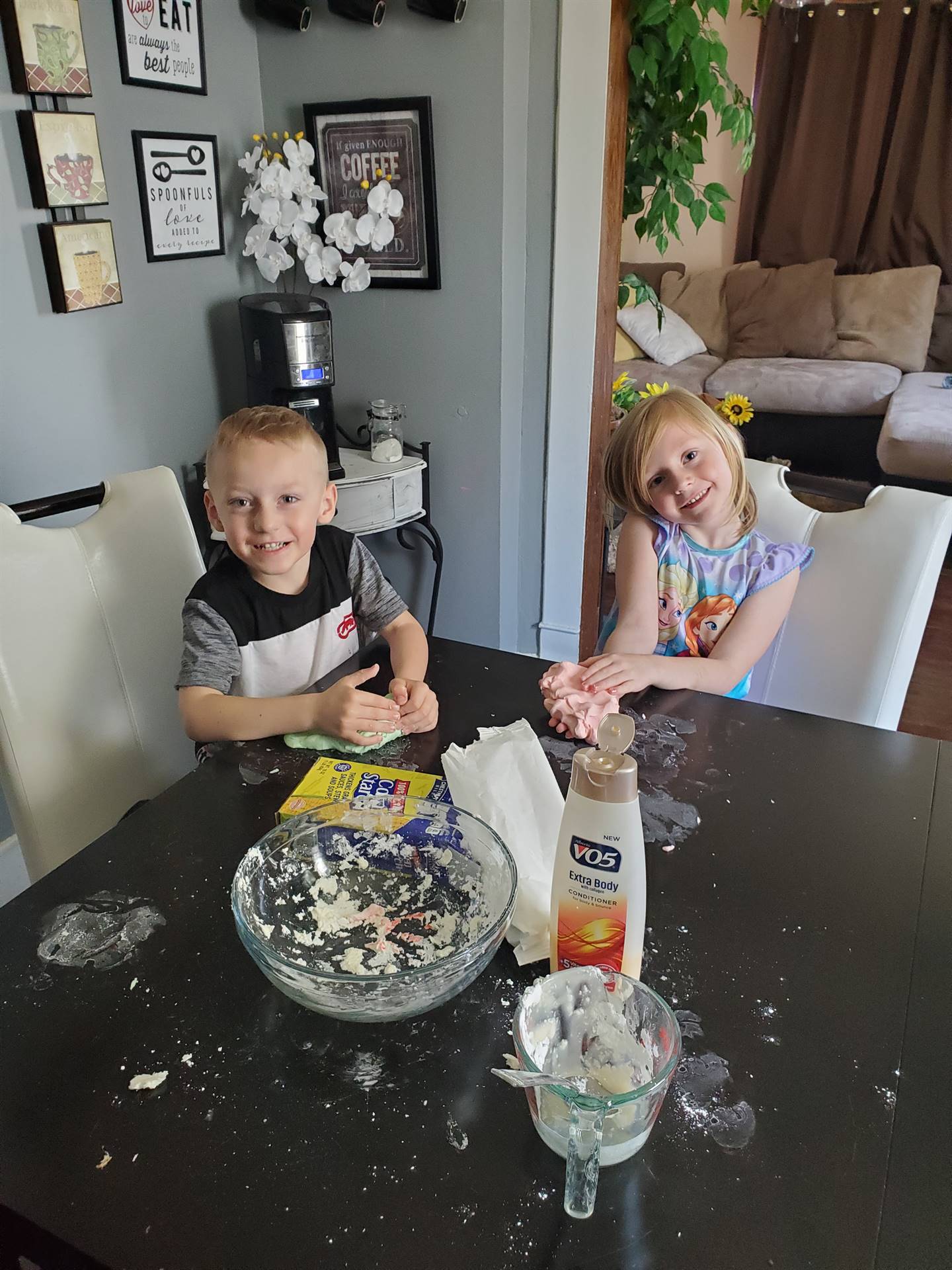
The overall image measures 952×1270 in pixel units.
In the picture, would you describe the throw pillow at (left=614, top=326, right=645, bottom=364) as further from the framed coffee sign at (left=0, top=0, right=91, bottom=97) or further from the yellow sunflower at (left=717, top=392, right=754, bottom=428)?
the framed coffee sign at (left=0, top=0, right=91, bottom=97)

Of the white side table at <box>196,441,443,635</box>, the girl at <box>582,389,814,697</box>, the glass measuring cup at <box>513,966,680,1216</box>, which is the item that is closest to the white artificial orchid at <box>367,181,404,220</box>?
the white side table at <box>196,441,443,635</box>

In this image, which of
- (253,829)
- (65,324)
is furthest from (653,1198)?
(65,324)

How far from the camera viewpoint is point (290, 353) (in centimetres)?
204

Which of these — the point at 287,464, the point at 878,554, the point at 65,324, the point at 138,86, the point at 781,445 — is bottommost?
the point at 781,445

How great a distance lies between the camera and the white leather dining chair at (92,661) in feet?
3.72

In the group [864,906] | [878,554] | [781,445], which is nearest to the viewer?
[864,906]

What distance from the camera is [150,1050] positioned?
25.1 inches

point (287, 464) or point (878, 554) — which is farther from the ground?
point (287, 464)

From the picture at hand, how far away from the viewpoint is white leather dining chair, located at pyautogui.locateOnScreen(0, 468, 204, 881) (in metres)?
1.13

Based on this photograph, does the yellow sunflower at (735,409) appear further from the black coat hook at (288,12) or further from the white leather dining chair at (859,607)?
the white leather dining chair at (859,607)

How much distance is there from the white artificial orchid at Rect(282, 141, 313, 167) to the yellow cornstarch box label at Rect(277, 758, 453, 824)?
169 centimetres

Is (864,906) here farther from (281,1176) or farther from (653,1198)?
(281,1176)

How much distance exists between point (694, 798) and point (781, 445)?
147 inches

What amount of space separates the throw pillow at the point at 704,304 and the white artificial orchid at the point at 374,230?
2.92 metres
